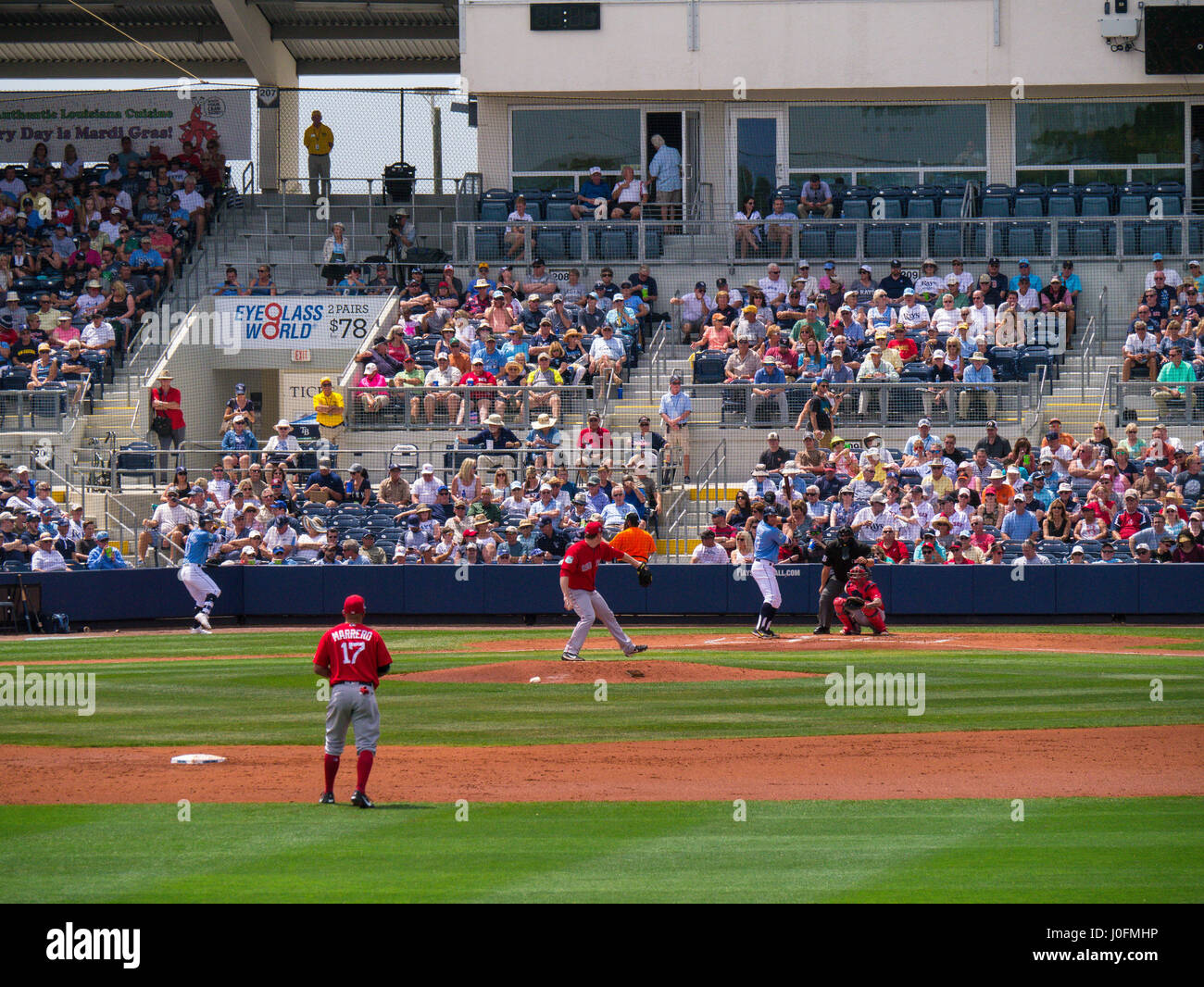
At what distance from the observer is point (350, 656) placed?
1157cm

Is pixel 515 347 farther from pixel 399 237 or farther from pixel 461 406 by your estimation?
pixel 399 237

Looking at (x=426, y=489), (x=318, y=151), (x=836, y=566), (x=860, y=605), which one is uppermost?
(x=318, y=151)

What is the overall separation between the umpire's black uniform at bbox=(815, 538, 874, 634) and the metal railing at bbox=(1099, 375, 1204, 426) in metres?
7.85

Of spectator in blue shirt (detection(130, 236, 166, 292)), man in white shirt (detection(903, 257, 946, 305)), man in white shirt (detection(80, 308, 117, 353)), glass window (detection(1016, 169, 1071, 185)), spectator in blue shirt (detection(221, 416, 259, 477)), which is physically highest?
glass window (detection(1016, 169, 1071, 185))

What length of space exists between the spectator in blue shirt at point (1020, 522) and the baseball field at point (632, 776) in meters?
3.51

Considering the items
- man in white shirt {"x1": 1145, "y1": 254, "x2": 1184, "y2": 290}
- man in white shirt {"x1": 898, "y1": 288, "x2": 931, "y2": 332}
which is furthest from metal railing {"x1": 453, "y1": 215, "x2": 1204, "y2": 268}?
man in white shirt {"x1": 898, "y1": 288, "x2": 931, "y2": 332}

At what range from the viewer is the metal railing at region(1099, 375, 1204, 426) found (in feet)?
89.6

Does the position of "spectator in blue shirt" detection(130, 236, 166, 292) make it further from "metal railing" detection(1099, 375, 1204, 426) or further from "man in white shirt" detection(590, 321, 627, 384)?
"metal railing" detection(1099, 375, 1204, 426)

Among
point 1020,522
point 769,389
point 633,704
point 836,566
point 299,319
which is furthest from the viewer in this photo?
point 299,319

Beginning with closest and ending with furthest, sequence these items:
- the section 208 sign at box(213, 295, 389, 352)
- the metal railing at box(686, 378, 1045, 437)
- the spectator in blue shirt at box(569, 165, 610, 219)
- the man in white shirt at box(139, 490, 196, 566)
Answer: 1. the man in white shirt at box(139, 490, 196, 566)
2. the metal railing at box(686, 378, 1045, 437)
3. the section 208 sign at box(213, 295, 389, 352)
4. the spectator in blue shirt at box(569, 165, 610, 219)

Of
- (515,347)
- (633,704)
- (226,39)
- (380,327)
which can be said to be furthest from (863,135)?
(633,704)

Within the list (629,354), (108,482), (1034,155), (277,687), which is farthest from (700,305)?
(277,687)

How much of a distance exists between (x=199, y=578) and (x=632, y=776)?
1298 centimetres

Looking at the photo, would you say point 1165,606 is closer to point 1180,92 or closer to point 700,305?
point 700,305
